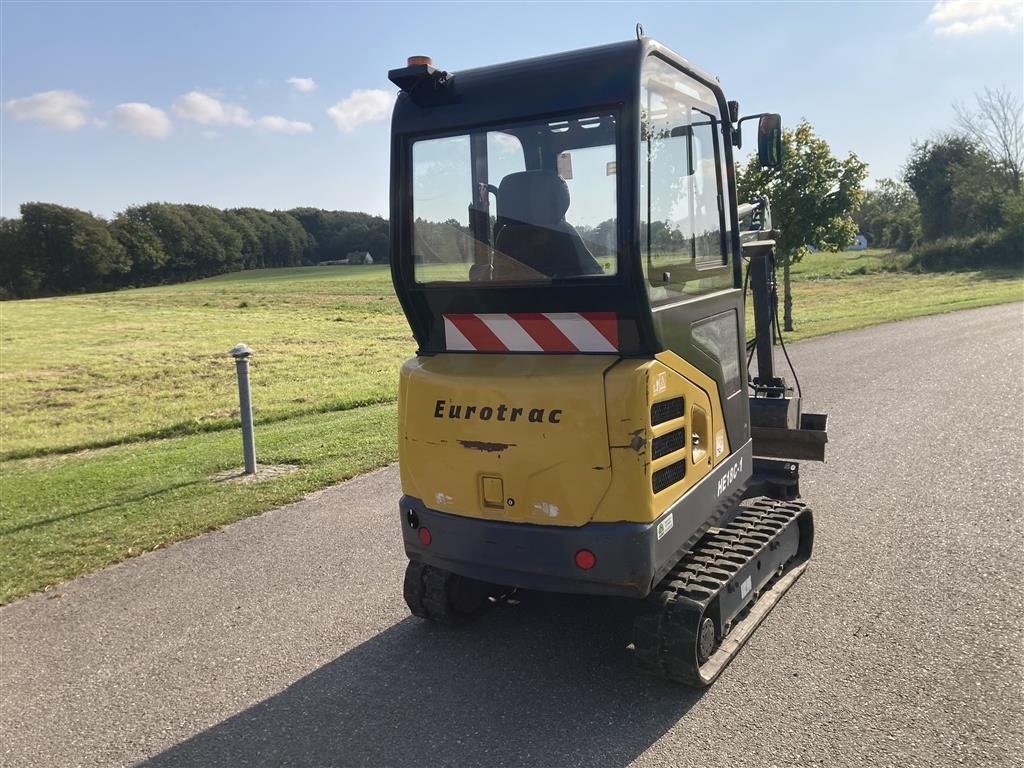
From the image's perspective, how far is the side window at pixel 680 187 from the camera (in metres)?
3.45

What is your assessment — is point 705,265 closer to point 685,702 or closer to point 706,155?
point 706,155

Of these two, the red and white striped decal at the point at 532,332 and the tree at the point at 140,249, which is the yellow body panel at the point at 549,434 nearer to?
the red and white striped decal at the point at 532,332

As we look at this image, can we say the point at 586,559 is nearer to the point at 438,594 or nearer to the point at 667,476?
the point at 667,476

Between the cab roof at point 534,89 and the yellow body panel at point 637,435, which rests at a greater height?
the cab roof at point 534,89

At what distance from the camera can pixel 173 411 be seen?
43.9 feet

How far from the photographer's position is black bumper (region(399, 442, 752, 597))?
336cm

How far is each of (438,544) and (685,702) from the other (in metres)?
1.38

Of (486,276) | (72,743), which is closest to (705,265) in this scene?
(486,276)

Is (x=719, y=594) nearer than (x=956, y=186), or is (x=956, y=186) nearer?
(x=719, y=594)

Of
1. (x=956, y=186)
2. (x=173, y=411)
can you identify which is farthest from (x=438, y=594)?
(x=956, y=186)

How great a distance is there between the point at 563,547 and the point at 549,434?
1.70 ft

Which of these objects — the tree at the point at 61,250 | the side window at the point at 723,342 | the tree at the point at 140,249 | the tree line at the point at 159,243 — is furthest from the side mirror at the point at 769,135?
the tree at the point at 140,249

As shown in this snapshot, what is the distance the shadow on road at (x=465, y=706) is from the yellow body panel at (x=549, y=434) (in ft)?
2.77

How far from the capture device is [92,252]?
67.6 meters
